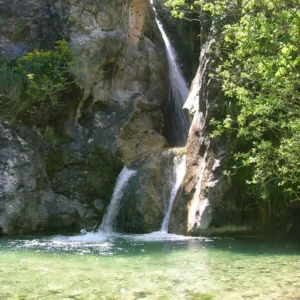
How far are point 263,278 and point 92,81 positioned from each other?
11030 mm

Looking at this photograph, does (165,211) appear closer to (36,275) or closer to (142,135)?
(142,135)

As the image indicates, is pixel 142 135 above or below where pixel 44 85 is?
below

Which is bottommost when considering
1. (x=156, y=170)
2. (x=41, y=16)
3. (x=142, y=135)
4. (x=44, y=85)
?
(x=156, y=170)

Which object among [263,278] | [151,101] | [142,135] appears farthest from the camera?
[151,101]

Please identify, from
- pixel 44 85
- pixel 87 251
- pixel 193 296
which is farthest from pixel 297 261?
pixel 44 85

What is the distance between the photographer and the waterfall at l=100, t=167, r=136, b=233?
48.1ft

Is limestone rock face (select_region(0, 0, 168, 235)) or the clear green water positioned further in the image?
limestone rock face (select_region(0, 0, 168, 235))

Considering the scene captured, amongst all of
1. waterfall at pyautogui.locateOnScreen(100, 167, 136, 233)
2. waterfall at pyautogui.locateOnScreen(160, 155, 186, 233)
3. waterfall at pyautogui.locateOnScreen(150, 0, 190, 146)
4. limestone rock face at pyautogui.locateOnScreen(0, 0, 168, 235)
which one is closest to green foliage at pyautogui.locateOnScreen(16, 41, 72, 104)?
limestone rock face at pyautogui.locateOnScreen(0, 0, 168, 235)

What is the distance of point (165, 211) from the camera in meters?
14.0

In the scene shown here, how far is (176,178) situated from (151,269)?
20.8ft

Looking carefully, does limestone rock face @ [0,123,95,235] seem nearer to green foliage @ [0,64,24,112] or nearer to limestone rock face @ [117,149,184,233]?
green foliage @ [0,64,24,112]

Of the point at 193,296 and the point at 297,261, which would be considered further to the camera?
the point at 297,261

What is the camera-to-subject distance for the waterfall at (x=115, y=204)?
14.7 m

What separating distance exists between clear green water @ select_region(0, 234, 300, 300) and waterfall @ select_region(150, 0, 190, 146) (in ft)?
22.2
